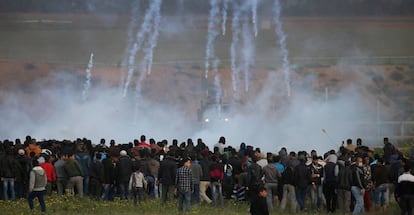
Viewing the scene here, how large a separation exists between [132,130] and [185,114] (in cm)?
525

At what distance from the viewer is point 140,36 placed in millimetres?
55344

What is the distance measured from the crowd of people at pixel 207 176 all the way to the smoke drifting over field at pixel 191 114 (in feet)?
53.2

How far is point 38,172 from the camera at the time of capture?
85.8 feet

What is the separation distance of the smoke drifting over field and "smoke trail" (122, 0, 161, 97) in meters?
0.07

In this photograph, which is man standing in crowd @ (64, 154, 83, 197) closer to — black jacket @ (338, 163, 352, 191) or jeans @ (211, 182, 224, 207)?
jeans @ (211, 182, 224, 207)

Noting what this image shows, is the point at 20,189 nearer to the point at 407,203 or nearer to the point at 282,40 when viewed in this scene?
the point at 407,203

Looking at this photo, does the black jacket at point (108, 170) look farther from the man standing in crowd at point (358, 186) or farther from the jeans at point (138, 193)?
the man standing in crowd at point (358, 186)

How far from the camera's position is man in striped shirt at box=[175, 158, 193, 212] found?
2689 cm

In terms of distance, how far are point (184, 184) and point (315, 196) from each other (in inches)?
148

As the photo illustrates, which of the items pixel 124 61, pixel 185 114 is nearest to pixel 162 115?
pixel 185 114

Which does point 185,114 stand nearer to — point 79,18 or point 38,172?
point 79,18

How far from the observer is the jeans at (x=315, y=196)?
28.6 meters

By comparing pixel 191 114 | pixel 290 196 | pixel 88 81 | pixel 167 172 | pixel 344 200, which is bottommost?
pixel 344 200

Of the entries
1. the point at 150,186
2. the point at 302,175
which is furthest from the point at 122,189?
the point at 302,175
